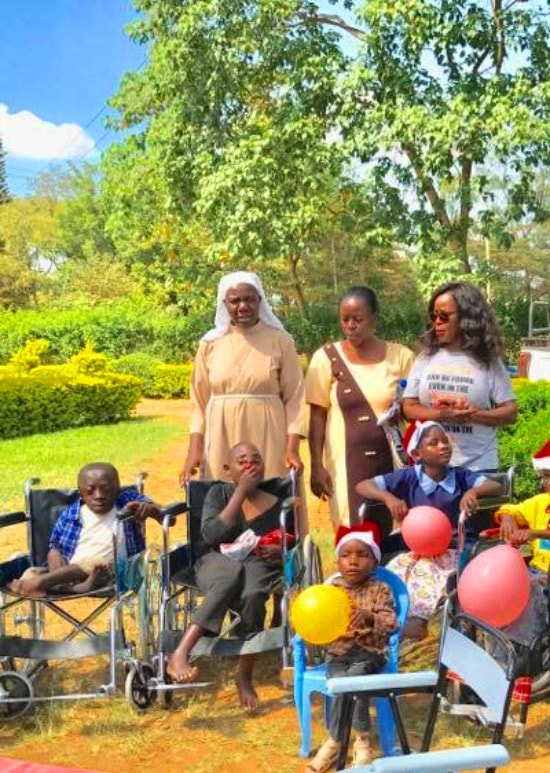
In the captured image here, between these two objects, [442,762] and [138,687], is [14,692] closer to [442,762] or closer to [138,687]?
[138,687]

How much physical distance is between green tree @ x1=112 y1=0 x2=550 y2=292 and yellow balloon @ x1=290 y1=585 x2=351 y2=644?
9.68 meters

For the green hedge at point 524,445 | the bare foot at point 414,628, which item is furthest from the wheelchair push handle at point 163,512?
the green hedge at point 524,445

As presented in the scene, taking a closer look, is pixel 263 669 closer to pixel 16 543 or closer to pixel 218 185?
pixel 16 543

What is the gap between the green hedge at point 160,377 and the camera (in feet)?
60.7

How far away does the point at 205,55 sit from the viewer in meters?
13.8

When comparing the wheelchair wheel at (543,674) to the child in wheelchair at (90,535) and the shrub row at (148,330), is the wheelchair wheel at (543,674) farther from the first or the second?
the shrub row at (148,330)

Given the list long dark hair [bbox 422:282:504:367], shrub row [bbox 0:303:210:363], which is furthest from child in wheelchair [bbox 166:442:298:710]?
shrub row [bbox 0:303:210:363]

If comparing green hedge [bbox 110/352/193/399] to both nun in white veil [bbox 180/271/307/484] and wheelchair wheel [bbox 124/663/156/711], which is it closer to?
nun in white veil [bbox 180/271/307/484]

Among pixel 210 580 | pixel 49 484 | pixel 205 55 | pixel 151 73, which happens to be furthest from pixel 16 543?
pixel 151 73

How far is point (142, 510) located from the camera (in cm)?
418

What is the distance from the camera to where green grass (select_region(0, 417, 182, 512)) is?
378 inches

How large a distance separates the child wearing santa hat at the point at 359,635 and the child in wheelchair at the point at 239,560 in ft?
1.85

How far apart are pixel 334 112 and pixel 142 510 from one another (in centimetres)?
1050

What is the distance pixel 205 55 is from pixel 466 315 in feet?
35.8
